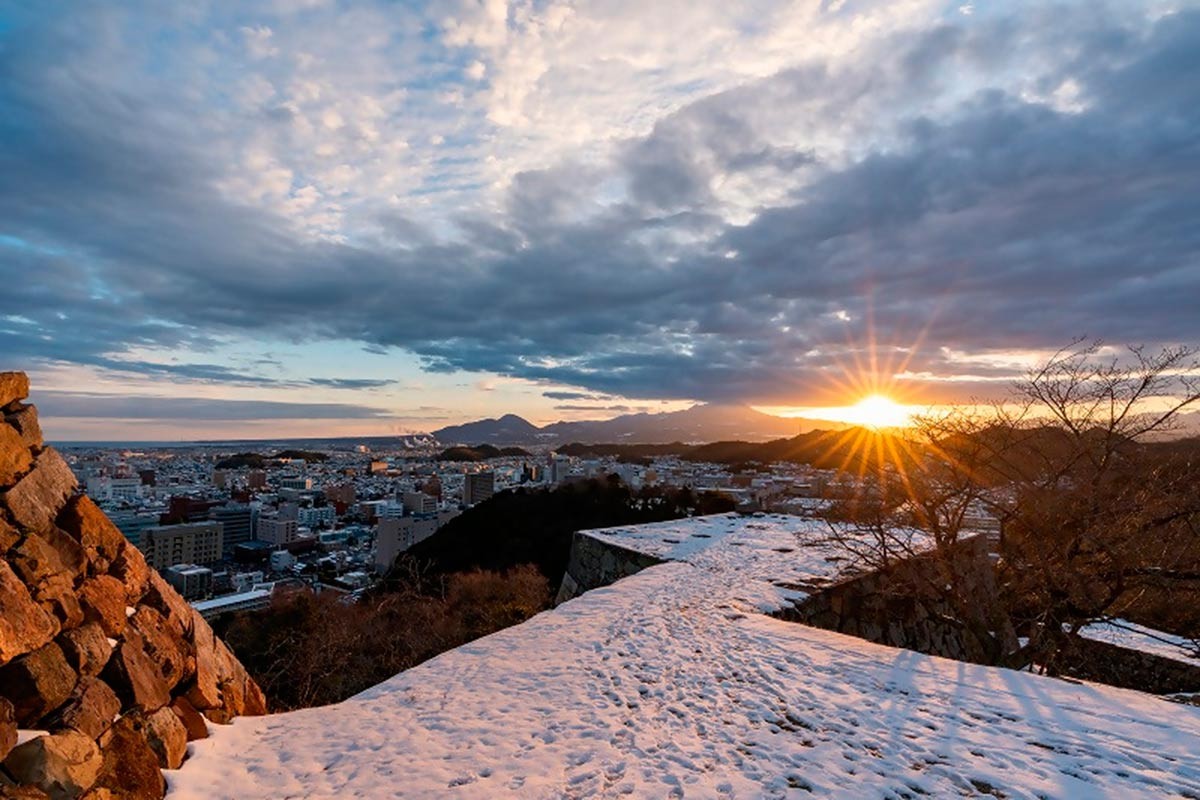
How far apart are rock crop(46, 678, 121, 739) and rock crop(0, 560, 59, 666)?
→ 37 centimetres

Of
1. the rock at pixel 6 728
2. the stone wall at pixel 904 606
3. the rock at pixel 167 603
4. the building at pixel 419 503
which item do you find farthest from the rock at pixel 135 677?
the building at pixel 419 503

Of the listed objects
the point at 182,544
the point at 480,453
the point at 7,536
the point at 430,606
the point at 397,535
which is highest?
the point at 7,536

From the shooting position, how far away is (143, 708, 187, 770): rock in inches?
141

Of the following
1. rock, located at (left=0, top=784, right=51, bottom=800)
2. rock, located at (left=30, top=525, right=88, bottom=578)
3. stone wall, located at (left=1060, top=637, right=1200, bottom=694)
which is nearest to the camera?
rock, located at (left=0, top=784, right=51, bottom=800)

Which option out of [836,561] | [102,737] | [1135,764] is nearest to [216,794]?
[102,737]

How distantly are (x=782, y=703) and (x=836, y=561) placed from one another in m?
7.70

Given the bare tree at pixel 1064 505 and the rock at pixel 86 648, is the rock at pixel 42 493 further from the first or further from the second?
the bare tree at pixel 1064 505

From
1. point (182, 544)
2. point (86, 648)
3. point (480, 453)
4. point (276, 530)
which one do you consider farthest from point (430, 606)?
point (480, 453)

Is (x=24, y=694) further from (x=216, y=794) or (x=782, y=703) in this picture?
(x=782, y=703)

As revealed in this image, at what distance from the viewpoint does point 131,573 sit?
4277mm

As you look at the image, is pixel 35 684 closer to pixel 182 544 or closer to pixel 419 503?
pixel 182 544

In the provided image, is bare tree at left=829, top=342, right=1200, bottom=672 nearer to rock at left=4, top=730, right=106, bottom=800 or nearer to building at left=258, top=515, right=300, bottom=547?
rock at left=4, top=730, right=106, bottom=800

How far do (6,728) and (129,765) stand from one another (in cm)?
79

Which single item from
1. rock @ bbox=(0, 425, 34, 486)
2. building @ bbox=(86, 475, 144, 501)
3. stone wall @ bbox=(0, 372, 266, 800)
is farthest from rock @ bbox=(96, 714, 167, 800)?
building @ bbox=(86, 475, 144, 501)
